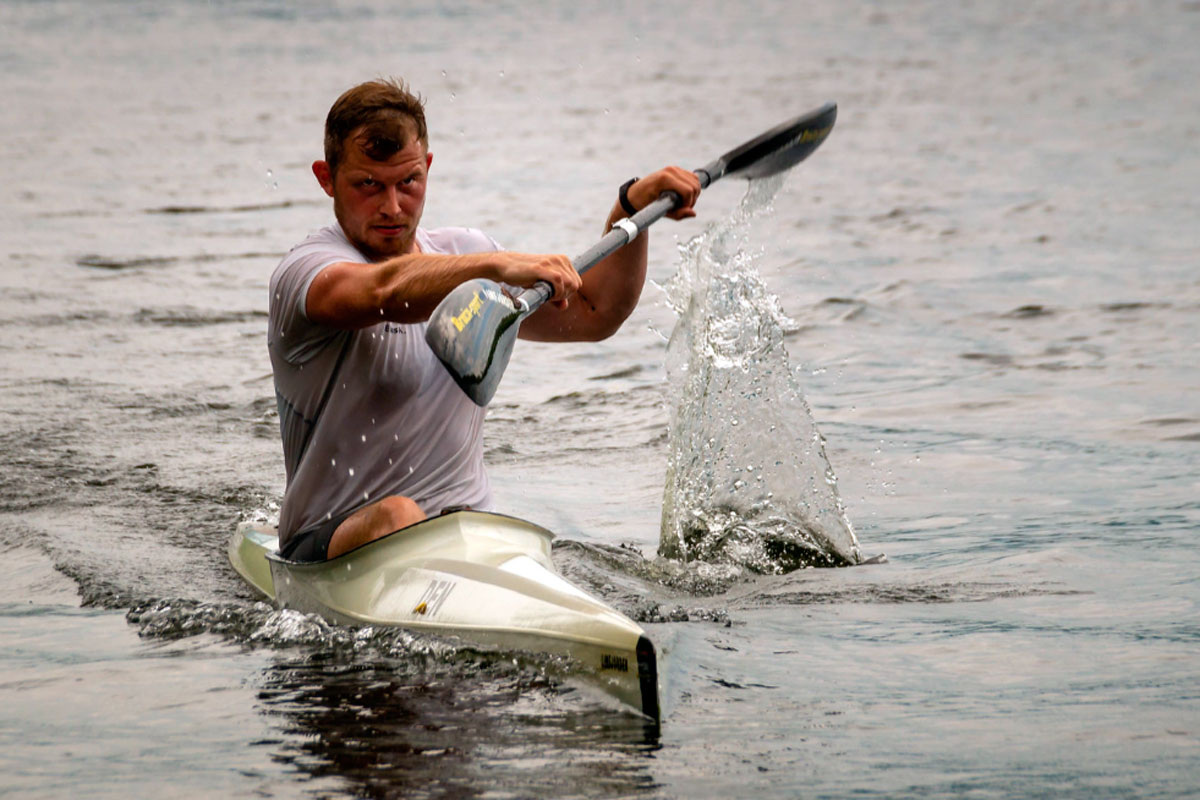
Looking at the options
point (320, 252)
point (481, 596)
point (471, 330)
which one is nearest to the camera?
point (471, 330)

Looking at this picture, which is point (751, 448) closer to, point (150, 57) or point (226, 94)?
point (226, 94)

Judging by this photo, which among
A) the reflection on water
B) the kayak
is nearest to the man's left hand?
the kayak

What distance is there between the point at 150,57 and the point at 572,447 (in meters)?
24.3

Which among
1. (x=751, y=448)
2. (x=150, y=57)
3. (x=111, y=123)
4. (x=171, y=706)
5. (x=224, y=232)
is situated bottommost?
(x=171, y=706)

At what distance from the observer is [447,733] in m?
3.55

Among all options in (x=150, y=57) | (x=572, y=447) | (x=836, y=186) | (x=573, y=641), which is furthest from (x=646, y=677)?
(x=150, y=57)

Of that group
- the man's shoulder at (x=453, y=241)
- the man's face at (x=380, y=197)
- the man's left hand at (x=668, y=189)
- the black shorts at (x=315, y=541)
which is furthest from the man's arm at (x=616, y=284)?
the black shorts at (x=315, y=541)

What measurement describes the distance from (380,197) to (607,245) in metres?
0.64

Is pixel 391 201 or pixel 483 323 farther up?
pixel 391 201

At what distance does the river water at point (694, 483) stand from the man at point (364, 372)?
37 centimetres

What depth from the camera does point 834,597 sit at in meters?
4.75

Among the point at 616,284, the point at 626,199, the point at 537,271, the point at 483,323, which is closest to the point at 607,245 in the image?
the point at 616,284

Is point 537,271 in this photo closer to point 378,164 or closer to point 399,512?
point 378,164

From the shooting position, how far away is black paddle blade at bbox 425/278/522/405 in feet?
12.4
